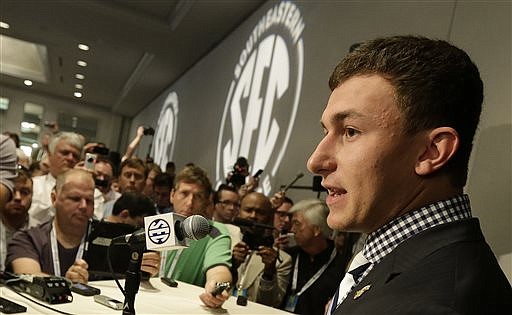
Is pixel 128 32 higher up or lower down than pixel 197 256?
higher up

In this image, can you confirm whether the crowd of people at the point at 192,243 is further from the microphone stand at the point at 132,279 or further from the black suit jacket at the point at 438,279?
the black suit jacket at the point at 438,279

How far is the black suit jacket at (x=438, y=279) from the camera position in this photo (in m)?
0.73

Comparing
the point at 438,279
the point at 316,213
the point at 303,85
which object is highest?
the point at 303,85

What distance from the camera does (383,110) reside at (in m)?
0.92

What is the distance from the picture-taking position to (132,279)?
4.35 ft

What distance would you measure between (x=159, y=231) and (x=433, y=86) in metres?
0.72

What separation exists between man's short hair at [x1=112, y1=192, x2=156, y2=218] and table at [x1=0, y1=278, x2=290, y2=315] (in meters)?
0.84

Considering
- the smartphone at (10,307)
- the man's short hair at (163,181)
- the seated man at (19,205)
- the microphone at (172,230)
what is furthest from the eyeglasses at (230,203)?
the microphone at (172,230)

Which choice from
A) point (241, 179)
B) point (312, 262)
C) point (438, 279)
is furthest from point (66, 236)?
point (241, 179)

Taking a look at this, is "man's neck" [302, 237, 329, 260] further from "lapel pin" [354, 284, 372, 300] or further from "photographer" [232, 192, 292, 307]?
"lapel pin" [354, 284, 372, 300]

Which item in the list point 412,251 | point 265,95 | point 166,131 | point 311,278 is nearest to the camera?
point 412,251

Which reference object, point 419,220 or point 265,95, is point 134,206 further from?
point 265,95

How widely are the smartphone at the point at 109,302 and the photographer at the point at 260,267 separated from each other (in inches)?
44.3

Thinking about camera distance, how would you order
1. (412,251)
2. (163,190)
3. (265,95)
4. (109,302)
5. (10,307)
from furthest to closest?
(265,95)
(163,190)
(109,302)
(10,307)
(412,251)
